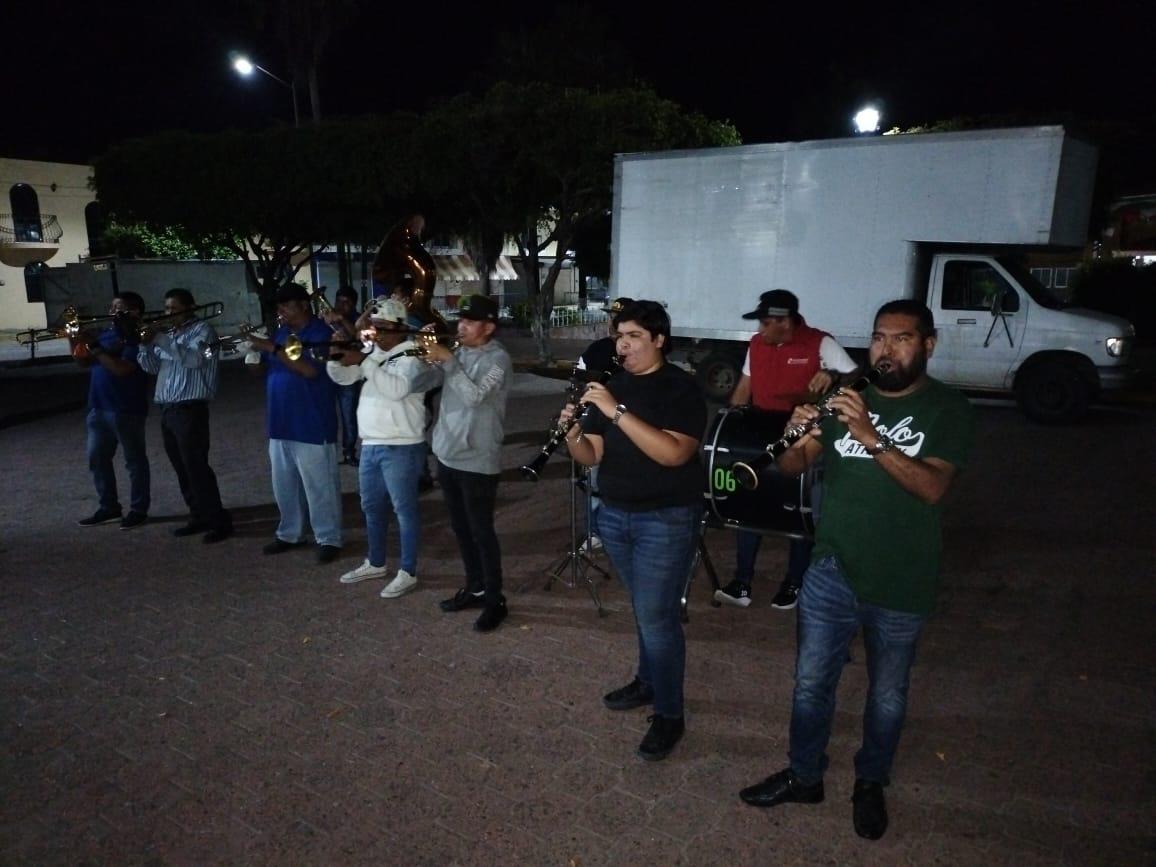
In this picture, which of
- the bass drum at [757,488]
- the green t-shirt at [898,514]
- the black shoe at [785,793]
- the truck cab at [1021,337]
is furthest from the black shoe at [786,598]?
the truck cab at [1021,337]

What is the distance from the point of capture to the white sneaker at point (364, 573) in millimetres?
5496

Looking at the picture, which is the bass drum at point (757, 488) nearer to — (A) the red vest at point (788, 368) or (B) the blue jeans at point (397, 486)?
(A) the red vest at point (788, 368)

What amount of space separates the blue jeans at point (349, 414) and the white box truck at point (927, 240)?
20.4 ft

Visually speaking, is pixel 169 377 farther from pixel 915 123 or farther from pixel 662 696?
pixel 915 123

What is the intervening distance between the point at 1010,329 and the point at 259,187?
56.8 feet

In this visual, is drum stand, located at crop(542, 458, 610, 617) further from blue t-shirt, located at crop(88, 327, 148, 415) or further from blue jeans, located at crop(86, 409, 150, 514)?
blue t-shirt, located at crop(88, 327, 148, 415)

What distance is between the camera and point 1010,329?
10984 millimetres

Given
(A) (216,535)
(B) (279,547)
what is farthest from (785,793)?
(A) (216,535)

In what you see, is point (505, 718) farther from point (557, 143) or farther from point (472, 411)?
point (557, 143)

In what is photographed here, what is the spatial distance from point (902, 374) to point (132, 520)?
6.44 meters

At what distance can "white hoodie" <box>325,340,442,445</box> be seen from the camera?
4945 mm

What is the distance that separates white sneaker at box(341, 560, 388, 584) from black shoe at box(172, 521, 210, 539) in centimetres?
176

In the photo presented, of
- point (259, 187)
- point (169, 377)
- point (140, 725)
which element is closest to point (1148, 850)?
point (140, 725)

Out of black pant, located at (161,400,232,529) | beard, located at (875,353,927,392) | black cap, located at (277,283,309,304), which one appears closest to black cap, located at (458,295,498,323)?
black cap, located at (277,283,309,304)
